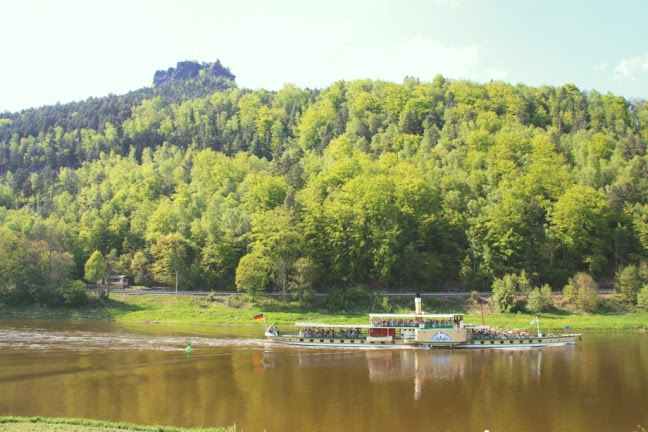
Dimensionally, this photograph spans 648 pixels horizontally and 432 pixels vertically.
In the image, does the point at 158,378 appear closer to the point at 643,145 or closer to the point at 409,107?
the point at 643,145

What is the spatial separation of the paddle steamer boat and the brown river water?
1.93 metres

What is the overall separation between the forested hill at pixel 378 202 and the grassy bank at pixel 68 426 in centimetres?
5600

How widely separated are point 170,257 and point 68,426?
6835 centimetres

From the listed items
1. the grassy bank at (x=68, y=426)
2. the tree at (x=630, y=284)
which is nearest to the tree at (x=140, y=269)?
the grassy bank at (x=68, y=426)

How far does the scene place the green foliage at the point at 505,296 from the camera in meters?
82.1

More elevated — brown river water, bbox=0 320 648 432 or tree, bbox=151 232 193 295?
tree, bbox=151 232 193 295

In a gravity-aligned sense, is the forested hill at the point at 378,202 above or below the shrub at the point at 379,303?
above

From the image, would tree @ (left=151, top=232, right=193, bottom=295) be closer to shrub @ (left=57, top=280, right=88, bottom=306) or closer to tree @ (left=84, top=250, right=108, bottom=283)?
tree @ (left=84, top=250, right=108, bottom=283)

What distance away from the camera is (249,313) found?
3386 inches

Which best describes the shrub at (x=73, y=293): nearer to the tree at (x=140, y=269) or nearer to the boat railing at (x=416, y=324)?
the tree at (x=140, y=269)

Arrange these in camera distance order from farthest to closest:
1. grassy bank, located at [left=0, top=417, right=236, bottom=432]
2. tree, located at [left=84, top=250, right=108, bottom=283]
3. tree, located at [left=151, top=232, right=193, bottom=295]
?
tree, located at [left=151, top=232, right=193, bottom=295] → tree, located at [left=84, top=250, right=108, bottom=283] → grassy bank, located at [left=0, top=417, right=236, bottom=432]

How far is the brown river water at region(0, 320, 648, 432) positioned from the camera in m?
34.3

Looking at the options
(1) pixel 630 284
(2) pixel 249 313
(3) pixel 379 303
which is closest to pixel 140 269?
(2) pixel 249 313

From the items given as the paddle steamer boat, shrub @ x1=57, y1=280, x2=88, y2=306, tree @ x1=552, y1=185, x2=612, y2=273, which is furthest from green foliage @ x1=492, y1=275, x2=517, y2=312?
shrub @ x1=57, y1=280, x2=88, y2=306
